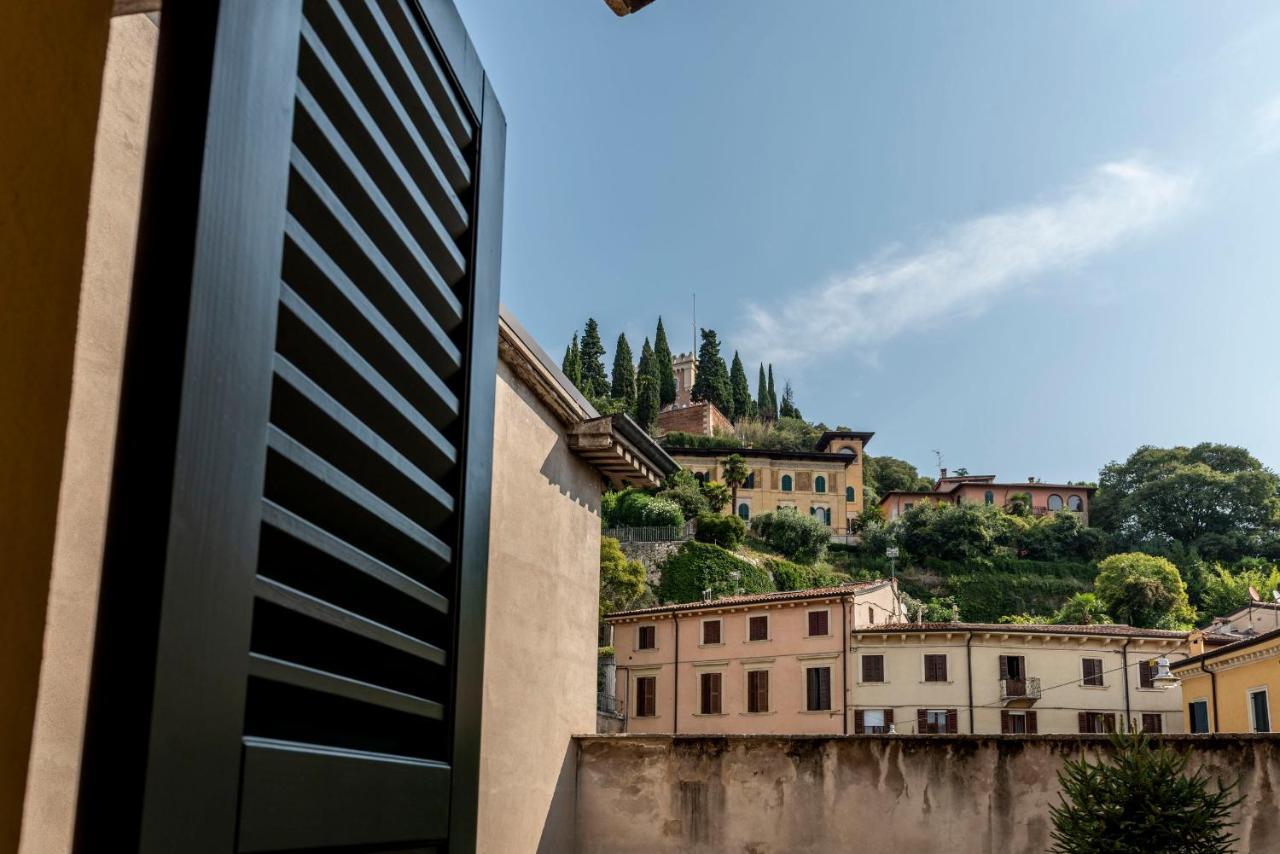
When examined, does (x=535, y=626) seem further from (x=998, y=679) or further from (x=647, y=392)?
(x=647, y=392)

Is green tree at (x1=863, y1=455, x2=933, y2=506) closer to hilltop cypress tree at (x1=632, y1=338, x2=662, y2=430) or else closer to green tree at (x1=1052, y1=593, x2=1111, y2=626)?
hilltop cypress tree at (x1=632, y1=338, x2=662, y2=430)

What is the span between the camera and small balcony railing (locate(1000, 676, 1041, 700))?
34094 mm

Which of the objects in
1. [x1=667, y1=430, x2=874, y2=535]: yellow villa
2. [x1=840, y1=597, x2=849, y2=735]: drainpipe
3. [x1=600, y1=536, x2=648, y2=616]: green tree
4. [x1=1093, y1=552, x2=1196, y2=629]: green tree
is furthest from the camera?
[x1=667, y1=430, x2=874, y2=535]: yellow villa

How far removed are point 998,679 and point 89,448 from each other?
1397 inches

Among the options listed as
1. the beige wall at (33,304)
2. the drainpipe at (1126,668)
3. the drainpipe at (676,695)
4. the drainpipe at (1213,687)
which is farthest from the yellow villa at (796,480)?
the beige wall at (33,304)

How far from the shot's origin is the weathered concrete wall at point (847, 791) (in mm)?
7676

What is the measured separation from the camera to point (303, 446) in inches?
46.7

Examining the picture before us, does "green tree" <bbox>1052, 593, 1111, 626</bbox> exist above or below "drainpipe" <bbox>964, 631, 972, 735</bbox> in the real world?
above

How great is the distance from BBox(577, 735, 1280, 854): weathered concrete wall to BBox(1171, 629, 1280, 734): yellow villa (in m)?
16.8

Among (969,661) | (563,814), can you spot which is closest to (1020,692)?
(969,661)

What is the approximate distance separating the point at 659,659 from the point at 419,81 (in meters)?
35.0

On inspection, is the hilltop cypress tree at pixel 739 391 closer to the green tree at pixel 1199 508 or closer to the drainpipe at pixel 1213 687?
the green tree at pixel 1199 508

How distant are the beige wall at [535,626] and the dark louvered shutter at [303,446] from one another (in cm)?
458

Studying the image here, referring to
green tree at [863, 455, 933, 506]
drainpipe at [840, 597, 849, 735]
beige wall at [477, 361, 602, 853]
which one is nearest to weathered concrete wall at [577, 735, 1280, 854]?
beige wall at [477, 361, 602, 853]
